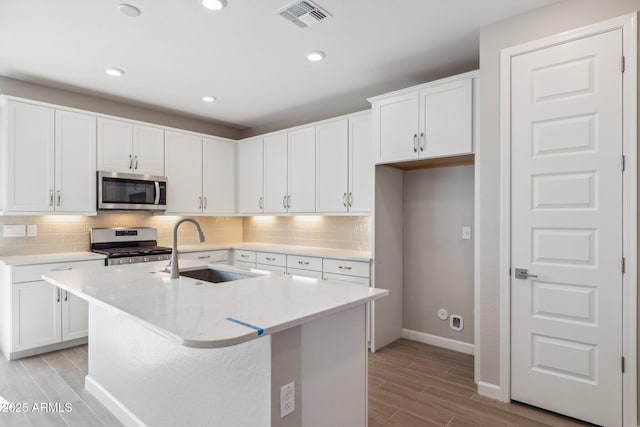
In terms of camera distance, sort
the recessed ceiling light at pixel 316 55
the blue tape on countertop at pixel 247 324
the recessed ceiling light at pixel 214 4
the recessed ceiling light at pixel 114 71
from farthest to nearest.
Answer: the recessed ceiling light at pixel 114 71, the recessed ceiling light at pixel 316 55, the recessed ceiling light at pixel 214 4, the blue tape on countertop at pixel 247 324

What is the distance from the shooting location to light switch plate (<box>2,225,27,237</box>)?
11.6 ft

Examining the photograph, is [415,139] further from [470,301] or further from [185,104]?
[185,104]

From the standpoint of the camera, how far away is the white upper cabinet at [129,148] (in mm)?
3912

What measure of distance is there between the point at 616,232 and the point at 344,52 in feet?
7.69

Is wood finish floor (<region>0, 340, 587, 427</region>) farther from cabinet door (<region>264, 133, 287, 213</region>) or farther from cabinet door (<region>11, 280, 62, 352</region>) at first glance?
cabinet door (<region>264, 133, 287, 213</region>)

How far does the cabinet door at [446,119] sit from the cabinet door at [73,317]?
12.0 feet

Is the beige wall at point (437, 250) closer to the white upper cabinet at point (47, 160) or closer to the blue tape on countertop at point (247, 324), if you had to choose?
the blue tape on countertop at point (247, 324)

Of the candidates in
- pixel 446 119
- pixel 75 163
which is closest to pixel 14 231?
pixel 75 163

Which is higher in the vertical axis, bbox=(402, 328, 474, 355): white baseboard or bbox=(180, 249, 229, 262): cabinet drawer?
bbox=(180, 249, 229, 262): cabinet drawer

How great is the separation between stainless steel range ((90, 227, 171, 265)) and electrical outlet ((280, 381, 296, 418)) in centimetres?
305

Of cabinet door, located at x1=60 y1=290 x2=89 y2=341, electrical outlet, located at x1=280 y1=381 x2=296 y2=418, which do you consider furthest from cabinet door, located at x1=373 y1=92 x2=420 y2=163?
cabinet door, located at x1=60 y1=290 x2=89 y2=341

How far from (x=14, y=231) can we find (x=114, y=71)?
75.1 inches

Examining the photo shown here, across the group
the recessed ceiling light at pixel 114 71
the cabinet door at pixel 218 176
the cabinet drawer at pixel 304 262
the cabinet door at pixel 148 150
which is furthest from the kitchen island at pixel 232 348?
the cabinet door at pixel 218 176

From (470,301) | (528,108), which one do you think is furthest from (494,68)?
(470,301)
